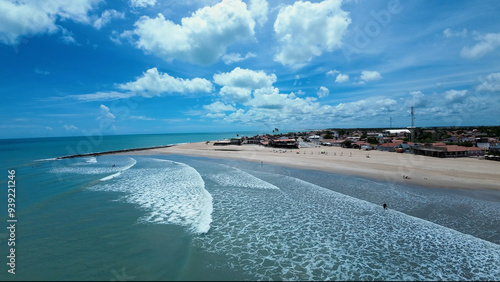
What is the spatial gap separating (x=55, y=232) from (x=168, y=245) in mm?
6998

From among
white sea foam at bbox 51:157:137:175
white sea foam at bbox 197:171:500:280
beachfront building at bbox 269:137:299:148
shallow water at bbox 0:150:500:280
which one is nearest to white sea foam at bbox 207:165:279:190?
shallow water at bbox 0:150:500:280

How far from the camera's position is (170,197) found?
19.1 m

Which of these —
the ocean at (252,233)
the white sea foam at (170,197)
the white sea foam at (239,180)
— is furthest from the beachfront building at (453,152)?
the white sea foam at (170,197)

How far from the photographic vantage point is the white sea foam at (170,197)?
14.6 m

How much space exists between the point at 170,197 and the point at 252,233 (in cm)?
932

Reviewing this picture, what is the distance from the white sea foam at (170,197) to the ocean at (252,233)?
13 centimetres

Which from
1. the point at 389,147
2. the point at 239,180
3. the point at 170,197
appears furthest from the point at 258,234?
the point at 389,147

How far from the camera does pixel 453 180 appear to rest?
77.2 feet

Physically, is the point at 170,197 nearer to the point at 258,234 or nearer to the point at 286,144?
the point at 258,234

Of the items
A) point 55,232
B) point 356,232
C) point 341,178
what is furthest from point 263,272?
point 341,178

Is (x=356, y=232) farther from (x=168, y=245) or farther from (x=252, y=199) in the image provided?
(x=168, y=245)

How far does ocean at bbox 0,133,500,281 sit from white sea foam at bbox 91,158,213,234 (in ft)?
0.43

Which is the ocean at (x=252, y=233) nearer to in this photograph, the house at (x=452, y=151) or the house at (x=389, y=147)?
the house at (x=452, y=151)

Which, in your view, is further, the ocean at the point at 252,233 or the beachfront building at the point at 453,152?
the beachfront building at the point at 453,152
